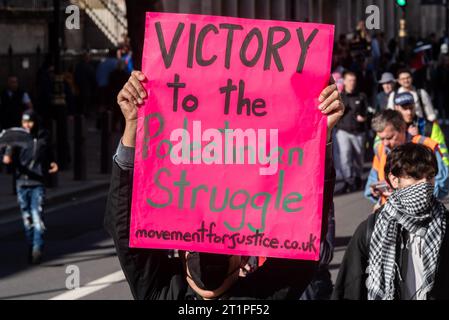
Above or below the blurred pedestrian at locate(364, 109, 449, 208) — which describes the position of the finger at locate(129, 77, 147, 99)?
above

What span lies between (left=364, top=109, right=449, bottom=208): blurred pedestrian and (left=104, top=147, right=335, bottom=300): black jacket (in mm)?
3935

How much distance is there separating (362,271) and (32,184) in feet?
26.3

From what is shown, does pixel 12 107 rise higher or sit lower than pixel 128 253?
higher

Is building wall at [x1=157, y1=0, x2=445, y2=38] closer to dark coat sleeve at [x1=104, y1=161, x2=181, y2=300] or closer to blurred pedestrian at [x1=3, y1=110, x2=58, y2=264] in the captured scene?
blurred pedestrian at [x1=3, y1=110, x2=58, y2=264]

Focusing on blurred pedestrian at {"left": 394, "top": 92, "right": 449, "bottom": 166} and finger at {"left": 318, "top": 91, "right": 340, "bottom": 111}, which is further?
blurred pedestrian at {"left": 394, "top": 92, "right": 449, "bottom": 166}

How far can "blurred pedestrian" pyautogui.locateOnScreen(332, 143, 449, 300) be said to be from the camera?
543 centimetres

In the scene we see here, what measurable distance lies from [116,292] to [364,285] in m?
6.03

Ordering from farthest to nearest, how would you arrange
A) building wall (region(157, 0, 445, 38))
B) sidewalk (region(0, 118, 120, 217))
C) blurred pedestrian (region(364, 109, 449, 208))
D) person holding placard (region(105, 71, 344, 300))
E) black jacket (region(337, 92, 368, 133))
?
A: building wall (region(157, 0, 445, 38)) → black jacket (region(337, 92, 368, 133)) → sidewalk (region(0, 118, 120, 217)) → blurred pedestrian (region(364, 109, 449, 208)) → person holding placard (region(105, 71, 344, 300))

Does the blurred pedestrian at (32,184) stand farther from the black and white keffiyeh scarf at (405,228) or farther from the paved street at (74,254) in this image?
the black and white keffiyeh scarf at (405,228)

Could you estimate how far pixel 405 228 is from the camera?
5.55 m

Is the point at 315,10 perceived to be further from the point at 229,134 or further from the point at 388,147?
the point at 229,134

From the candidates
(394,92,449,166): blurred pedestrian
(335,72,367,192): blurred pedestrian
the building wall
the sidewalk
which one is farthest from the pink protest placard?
the building wall

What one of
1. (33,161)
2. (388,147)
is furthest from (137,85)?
(33,161)
